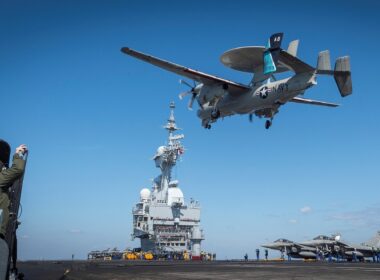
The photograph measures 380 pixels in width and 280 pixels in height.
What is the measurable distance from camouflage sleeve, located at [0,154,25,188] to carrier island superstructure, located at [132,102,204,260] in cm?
7304

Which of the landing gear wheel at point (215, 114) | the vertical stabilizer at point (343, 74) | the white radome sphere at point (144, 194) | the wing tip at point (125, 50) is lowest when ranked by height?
the white radome sphere at point (144, 194)

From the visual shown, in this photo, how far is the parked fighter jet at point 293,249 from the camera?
59.3m

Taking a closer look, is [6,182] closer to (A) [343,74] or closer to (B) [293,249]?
(A) [343,74]

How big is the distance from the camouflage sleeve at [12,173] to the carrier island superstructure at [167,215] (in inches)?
2876

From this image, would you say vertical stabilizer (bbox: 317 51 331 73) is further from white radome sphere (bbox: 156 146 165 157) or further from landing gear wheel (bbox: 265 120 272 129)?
white radome sphere (bbox: 156 146 165 157)

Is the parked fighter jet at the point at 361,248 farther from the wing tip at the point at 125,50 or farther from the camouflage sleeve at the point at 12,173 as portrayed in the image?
the camouflage sleeve at the point at 12,173

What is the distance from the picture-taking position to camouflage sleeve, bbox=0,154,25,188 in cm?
516

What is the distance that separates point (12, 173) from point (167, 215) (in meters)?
79.1

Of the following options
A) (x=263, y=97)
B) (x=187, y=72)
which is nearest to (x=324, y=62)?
(x=263, y=97)

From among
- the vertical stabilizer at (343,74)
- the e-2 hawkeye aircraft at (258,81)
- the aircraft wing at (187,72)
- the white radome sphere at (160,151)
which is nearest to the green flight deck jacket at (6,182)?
the e-2 hawkeye aircraft at (258,81)

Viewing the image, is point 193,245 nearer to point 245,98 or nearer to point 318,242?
point 318,242

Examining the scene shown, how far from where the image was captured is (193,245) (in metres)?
81.2

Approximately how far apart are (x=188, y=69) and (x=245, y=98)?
6.08m

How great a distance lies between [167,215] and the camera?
271 feet
